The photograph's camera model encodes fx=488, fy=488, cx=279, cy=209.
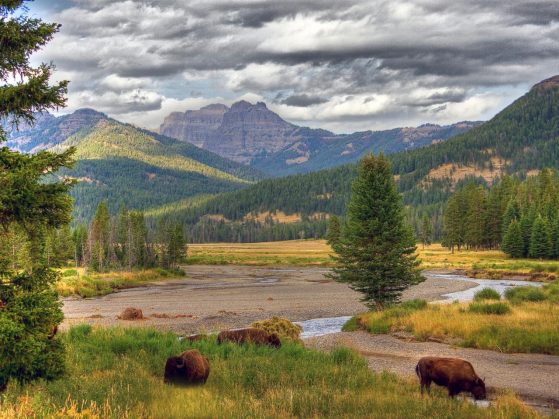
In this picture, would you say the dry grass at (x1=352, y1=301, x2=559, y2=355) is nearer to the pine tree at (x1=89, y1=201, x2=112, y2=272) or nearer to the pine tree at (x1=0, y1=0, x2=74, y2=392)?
the pine tree at (x1=0, y1=0, x2=74, y2=392)

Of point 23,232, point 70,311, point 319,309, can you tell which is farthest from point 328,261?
point 23,232

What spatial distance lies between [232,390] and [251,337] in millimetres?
7056

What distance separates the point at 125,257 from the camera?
92.3 m

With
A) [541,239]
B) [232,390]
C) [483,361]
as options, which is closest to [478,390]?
[232,390]

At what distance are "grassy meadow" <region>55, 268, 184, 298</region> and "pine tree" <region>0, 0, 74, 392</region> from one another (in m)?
37.0

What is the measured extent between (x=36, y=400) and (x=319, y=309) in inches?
1422

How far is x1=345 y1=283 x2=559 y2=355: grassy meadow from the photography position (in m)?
21.8

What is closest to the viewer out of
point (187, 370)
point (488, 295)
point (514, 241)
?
point (187, 370)

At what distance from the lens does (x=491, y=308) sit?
28.8 meters

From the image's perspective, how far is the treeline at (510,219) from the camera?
83062mm

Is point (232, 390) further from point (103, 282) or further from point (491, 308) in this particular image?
point (103, 282)

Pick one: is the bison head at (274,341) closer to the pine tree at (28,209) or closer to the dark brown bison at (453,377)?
the dark brown bison at (453,377)

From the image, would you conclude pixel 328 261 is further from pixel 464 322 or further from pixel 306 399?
pixel 306 399

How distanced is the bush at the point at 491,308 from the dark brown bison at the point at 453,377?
16.7 m
